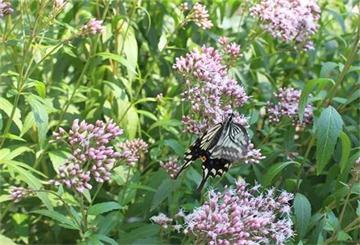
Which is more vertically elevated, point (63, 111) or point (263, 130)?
point (63, 111)

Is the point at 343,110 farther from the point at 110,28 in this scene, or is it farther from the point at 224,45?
the point at 110,28

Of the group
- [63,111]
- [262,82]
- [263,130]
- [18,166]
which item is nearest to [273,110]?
[263,130]

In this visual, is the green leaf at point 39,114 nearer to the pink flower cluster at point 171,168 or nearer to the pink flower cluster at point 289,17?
the pink flower cluster at point 171,168

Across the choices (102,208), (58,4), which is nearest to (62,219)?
(102,208)

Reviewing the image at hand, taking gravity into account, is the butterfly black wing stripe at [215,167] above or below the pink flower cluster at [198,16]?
below

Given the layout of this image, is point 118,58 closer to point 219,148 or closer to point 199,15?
point 199,15

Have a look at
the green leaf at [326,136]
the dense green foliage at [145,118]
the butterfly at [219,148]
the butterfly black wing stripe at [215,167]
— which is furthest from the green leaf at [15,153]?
the green leaf at [326,136]
